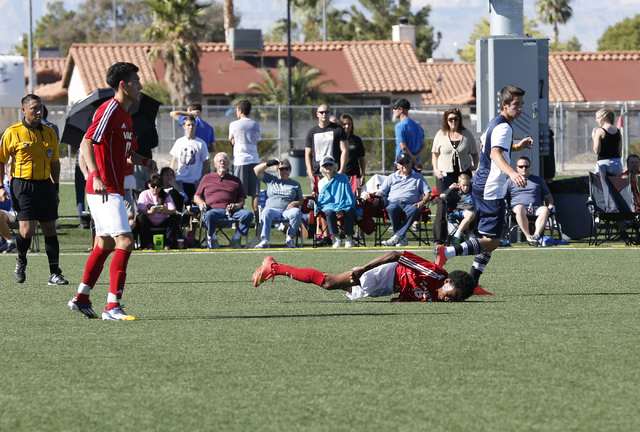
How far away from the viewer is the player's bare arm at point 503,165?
8.20 m

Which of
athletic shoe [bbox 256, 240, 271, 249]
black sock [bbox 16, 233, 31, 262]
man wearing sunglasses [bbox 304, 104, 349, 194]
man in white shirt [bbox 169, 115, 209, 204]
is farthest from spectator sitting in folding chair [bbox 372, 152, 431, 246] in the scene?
black sock [bbox 16, 233, 31, 262]

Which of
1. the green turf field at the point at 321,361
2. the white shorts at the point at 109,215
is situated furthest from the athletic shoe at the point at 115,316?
the white shorts at the point at 109,215

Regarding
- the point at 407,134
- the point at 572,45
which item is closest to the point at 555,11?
the point at 572,45

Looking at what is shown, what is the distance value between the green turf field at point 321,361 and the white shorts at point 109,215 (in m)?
0.70

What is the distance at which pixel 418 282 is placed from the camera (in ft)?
26.6

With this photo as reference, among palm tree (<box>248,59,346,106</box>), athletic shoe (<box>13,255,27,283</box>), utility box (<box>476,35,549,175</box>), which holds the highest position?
palm tree (<box>248,59,346,106</box>)

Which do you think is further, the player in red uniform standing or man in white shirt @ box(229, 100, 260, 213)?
man in white shirt @ box(229, 100, 260, 213)

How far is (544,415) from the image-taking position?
4273 mm

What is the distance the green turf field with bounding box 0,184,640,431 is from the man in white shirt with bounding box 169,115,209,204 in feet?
20.0

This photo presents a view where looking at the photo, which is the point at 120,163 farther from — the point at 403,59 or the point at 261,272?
the point at 403,59

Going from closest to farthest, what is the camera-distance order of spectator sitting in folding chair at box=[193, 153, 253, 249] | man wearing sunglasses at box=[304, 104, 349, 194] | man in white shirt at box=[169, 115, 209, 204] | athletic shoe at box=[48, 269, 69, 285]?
1. athletic shoe at box=[48, 269, 69, 285]
2. spectator sitting in folding chair at box=[193, 153, 253, 249]
3. man wearing sunglasses at box=[304, 104, 349, 194]
4. man in white shirt at box=[169, 115, 209, 204]

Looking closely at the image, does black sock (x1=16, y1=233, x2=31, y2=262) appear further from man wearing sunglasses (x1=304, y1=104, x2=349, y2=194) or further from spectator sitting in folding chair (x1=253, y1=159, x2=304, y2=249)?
man wearing sunglasses (x1=304, y1=104, x2=349, y2=194)

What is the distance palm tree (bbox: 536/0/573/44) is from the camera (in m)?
81.9

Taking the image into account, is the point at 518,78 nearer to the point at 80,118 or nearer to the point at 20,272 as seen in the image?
the point at 80,118
